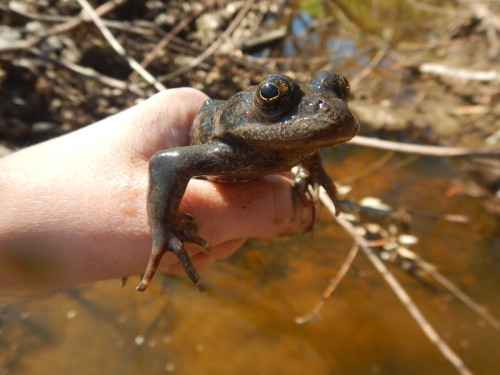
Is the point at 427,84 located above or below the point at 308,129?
above

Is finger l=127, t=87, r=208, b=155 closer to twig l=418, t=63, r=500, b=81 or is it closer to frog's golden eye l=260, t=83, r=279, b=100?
frog's golden eye l=260, t=83, r=279, b=100

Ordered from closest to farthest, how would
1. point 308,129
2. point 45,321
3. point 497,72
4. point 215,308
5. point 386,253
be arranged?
point 308,129
point 45,321
point 215,308
point 386,253
point 497,72

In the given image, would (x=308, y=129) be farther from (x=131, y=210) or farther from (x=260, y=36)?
(x=260, y=36)

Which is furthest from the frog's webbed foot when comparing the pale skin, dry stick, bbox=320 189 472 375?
dry stick, bbox=320 189 472 375

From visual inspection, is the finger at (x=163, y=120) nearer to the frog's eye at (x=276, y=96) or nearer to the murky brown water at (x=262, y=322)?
the frog's eye at (x=276, y=96)

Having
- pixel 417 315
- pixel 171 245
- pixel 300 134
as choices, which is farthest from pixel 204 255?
pixel 417 315

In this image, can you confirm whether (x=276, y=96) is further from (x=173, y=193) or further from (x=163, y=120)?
(x=163, y=120)

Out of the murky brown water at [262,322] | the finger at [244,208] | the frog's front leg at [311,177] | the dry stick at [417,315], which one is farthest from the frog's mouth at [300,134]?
the murky brown water at [262,322]

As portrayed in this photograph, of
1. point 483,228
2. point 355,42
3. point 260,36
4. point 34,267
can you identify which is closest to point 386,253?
point 483,228
